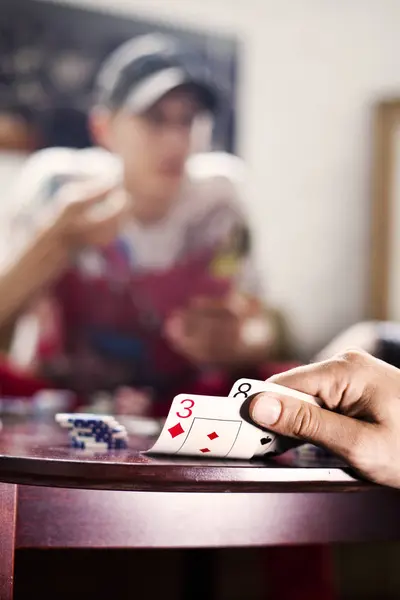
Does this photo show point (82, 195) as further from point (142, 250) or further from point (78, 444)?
point (78, 444)

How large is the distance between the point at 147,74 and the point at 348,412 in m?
2.76

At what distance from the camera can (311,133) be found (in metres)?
3.91

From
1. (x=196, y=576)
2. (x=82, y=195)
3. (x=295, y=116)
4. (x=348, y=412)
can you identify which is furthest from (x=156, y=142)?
(x=348, y=412)

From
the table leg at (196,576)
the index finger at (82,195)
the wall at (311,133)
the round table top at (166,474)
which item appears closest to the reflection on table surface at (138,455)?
the round table top at (166,474)

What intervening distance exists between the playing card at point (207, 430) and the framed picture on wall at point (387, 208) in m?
3.12

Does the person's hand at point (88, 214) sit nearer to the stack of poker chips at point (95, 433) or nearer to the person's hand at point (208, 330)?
the person's hand at point (208, 330)

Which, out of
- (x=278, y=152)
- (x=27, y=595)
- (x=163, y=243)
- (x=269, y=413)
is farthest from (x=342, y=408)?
(x=278, y=152)

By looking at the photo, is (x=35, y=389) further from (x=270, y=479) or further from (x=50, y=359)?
(x=270, y=479)

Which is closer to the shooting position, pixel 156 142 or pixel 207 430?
pixel 207 430

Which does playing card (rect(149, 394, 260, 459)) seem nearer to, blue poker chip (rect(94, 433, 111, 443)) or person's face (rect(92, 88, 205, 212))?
blue poker chip (rect(94, 433, 111, 443))

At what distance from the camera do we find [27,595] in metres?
2.27

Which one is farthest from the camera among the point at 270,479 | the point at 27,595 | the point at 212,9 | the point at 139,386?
the point at 212,9

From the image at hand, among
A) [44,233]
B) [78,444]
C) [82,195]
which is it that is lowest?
[78,444]

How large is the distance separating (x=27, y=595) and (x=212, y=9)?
240cm
